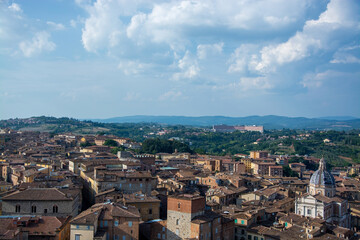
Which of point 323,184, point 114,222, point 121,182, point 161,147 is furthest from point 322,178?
point 161,147

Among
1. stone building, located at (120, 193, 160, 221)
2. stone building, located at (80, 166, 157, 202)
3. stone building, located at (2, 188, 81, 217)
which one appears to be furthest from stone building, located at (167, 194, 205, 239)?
stone building, located at (80, 166, 157, 202)

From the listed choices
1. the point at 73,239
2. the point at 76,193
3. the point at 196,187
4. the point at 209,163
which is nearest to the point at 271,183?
the point at 196,187

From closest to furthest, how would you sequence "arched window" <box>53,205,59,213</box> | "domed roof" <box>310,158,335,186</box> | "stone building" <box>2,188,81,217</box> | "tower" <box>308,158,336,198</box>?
"stone building" <box>2,188,81,217</box>
"arched window" <box>53,205,59,213</box>
"tower" <box>308,158,336,198</box>
"domed roof" <box>310,158,335,186</box>

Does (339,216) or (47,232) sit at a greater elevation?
(47,232)

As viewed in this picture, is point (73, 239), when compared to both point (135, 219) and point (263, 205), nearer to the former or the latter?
point (135, 219)

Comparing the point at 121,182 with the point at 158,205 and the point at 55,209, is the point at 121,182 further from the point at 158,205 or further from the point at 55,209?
the point at 55,209

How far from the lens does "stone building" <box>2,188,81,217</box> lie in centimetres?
3753

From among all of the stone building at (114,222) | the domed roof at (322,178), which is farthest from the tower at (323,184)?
the stone building at (114,222)

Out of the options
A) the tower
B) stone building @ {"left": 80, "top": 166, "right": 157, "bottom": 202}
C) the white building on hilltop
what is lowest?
the white building on hilltop

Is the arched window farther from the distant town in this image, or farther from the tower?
the tower

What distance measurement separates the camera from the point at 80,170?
58594mm

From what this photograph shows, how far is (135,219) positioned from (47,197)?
9.21 m

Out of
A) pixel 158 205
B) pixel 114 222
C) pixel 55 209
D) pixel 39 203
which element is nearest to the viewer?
pixel 114 222

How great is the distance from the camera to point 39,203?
125 ft
